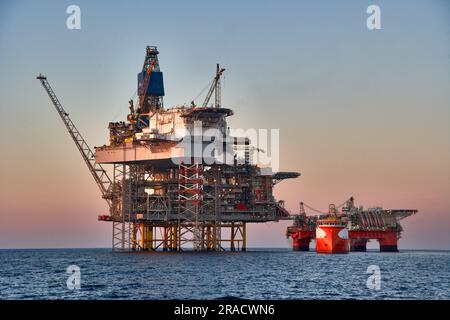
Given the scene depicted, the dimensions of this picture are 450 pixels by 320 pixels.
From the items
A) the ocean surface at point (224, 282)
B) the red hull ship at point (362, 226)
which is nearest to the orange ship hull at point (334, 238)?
the red hull ship at point (362, 226)

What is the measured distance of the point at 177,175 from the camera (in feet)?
355

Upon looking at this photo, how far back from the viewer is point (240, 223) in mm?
115750

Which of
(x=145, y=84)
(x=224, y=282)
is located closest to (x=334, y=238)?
(x=145, y=84)

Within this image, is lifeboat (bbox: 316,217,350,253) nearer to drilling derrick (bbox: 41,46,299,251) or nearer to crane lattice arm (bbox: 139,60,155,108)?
drilling derrick (bbox: 41,46,299,251)

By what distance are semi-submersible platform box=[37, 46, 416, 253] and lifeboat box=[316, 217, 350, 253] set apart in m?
0.53

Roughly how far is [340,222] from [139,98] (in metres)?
37.6

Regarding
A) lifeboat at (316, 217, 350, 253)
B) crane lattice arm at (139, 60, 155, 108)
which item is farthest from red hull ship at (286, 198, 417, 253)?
crane lattice arm at (139, 60, 155, 108)

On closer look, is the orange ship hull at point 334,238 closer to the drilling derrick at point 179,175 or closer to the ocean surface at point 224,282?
the drilling derrick at point 179,175

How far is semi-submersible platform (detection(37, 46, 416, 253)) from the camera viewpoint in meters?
101

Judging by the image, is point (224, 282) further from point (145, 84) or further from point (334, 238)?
point (334, 238)
